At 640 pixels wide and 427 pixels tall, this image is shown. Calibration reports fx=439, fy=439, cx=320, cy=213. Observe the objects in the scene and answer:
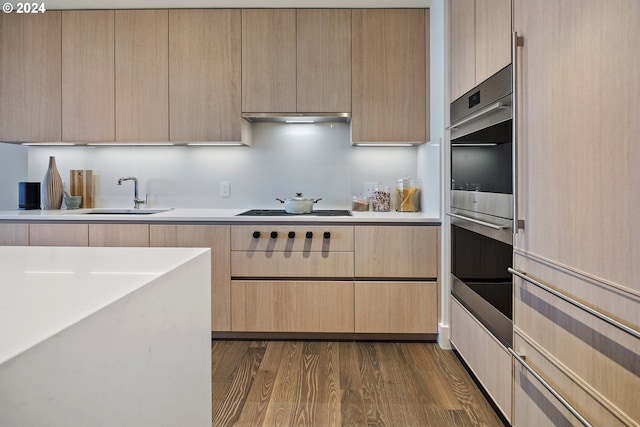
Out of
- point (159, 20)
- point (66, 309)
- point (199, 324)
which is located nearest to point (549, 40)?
point (199, 324)

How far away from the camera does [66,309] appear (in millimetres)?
628

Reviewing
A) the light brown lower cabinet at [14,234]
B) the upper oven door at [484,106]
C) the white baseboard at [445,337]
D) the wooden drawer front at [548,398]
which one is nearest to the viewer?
the wooden drawer front at [548,398]

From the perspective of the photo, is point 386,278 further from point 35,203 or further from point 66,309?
point 35,203

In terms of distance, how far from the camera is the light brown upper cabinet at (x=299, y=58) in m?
2.96

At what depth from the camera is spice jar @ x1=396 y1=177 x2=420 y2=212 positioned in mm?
3150

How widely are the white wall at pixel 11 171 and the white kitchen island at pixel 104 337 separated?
2722 millimetres

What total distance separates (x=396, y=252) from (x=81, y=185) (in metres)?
2.41

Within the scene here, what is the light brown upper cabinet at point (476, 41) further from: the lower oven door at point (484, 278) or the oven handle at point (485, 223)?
the lower oven door at point (484, 278)

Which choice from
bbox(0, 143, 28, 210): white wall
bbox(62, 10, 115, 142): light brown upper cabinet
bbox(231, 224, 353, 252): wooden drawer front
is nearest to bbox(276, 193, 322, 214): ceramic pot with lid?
bbox(231, 224, 353, 252): wooden drawer front

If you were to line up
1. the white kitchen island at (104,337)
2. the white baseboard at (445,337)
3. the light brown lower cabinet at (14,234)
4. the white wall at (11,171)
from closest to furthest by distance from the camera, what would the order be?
the white kitchen island at (104,337), the white baseboard at (445,337), the light brown lower cabinet at (14,234), the white wall at (11,171)

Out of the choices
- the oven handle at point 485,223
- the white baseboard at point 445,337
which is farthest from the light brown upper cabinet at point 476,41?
the white baseboard at point 445,337

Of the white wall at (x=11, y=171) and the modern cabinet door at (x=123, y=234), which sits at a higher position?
the white wall at (x=11, y=171)

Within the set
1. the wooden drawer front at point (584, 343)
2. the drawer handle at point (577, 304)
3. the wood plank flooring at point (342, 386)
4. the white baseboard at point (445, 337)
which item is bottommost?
the wood plank flooring at point (342, 386)

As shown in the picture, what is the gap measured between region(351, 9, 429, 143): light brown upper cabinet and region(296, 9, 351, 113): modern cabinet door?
61 millimetres
